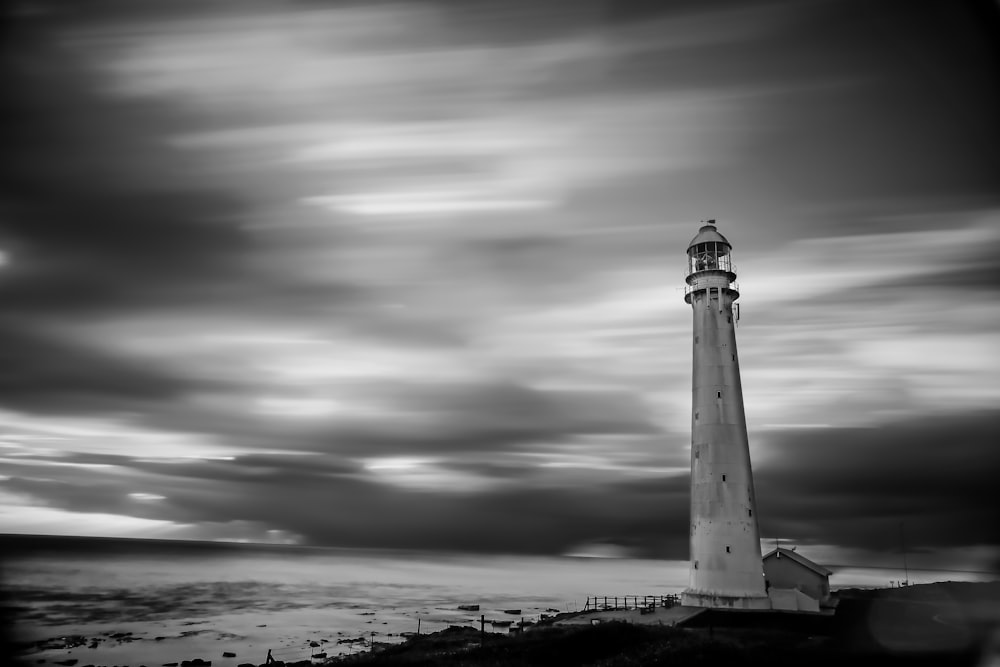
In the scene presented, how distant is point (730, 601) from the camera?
30.7 meters

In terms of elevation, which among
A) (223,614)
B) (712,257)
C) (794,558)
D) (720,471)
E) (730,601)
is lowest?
(223,614)

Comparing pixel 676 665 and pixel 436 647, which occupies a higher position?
pixel 676 665

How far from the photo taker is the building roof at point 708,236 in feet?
115

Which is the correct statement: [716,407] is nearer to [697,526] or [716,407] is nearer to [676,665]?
[697,526]

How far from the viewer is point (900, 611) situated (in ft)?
124

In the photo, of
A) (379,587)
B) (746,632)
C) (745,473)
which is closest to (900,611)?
(745,473)

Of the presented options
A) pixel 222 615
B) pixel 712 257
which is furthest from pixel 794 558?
pixel 222 615

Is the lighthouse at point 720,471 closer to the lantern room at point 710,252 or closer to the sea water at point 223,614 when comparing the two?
the lantern room at point 710,252

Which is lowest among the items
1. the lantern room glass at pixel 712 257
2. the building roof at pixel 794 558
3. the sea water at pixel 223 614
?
the sea water at pixel 223 614

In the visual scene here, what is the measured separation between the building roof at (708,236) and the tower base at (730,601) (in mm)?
19077

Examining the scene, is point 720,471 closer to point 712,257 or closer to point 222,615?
point 712,257

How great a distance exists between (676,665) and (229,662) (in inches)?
1172

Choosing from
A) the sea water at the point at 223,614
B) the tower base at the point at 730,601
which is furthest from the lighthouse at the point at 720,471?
the sea water at the point at 223,614

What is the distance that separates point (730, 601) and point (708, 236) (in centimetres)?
1974
